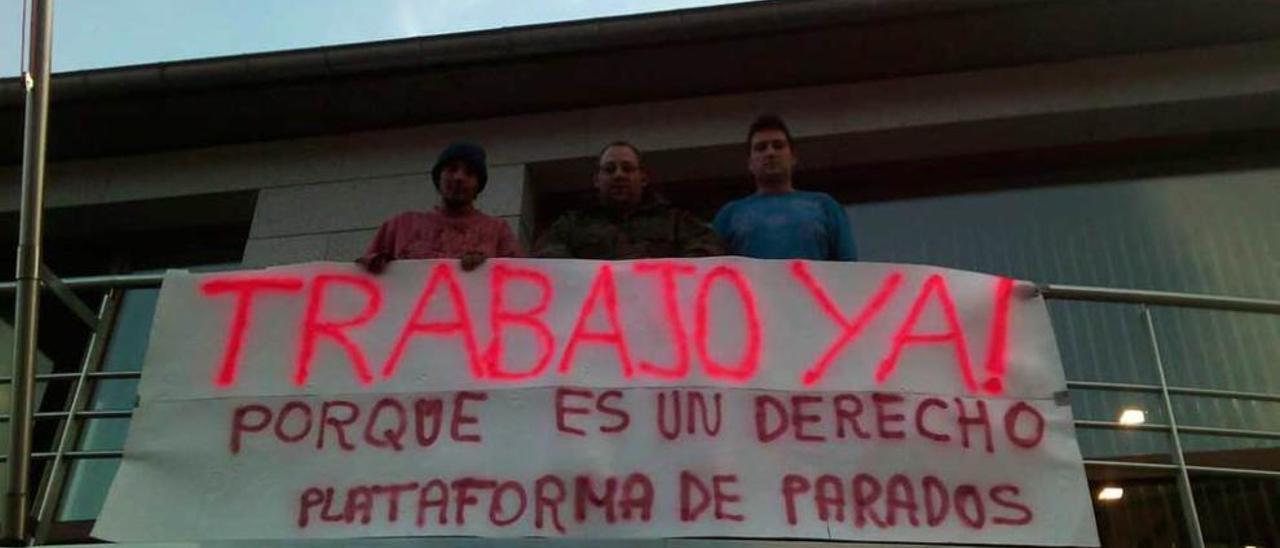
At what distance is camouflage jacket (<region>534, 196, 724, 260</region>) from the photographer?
14.3 ft

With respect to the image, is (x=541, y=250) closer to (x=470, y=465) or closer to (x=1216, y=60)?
(x=470, y=465)

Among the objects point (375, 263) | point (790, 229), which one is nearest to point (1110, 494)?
point (790, 229)

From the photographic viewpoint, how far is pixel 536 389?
3.64 metres

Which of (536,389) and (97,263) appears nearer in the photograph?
(536,389)

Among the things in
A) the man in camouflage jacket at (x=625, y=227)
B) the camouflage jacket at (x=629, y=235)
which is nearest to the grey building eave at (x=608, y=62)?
the man in camouflage jacket at (x=625, y=227)

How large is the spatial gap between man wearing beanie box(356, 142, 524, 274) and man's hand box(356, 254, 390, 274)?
0.38m

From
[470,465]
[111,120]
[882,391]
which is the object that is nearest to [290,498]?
[470,465]

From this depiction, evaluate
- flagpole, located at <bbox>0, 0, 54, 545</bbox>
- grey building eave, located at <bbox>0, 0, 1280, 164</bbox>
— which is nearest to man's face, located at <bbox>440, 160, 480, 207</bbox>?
flagpole, located at <bbox>0, 0, 54, 545</bbox>

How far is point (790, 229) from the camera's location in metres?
4.40

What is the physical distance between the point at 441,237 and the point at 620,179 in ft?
2.40

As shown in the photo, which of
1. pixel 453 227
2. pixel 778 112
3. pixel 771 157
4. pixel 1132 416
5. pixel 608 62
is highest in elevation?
pixel 608 62

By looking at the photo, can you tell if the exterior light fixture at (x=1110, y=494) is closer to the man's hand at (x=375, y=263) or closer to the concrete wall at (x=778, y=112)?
the concrete wall at (x=778, y=112)

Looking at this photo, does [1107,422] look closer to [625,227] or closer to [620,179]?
[625,227]

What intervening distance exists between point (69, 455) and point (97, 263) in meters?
3.85
